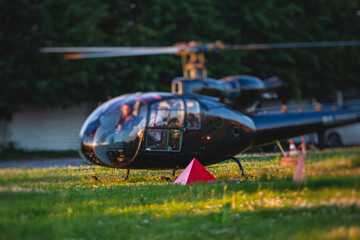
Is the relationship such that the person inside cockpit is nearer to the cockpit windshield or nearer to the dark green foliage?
the cockpit windshield

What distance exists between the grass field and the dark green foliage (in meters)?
14.8

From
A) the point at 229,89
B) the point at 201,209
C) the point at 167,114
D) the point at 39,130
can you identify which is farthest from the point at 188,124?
the point at 39,130

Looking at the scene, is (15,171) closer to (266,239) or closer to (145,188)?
(266,239)

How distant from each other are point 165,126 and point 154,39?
1549 cm

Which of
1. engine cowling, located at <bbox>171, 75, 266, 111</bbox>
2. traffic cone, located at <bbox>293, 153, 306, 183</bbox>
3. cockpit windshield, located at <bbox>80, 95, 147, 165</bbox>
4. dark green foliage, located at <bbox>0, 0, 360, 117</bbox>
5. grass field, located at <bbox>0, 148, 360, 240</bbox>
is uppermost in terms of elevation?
dark green foliage, located at <bbox>0, 0, 360, 117</bbox>

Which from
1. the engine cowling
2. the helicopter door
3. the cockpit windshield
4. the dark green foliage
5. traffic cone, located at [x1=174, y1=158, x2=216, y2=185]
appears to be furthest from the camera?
the dark green foliage

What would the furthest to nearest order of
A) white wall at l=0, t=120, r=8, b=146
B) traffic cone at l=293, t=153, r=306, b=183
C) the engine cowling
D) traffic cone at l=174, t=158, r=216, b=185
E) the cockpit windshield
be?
white wall at l=0, t=120, r=8, b=146 < the engine cowling < the cockpit windshield < traffic cone at l=174, t=158, r=216, b=185 < traffic cone at l=293, t=153, r=306, b=183

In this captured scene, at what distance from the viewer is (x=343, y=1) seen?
102 ft

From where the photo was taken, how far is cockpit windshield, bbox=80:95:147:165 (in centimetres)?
855

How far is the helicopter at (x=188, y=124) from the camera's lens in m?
8.62

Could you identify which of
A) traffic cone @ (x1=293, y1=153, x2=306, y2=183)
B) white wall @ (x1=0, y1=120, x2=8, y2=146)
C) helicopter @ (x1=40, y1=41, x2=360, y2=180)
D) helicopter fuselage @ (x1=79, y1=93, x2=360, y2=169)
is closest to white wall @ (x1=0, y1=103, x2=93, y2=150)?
white wall @ (x1=0, y1=120, x2=8, y2=146)

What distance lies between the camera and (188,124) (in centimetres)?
908

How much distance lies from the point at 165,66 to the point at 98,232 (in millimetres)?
19675

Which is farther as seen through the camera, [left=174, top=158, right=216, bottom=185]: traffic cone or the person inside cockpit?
the person inside cockpit
